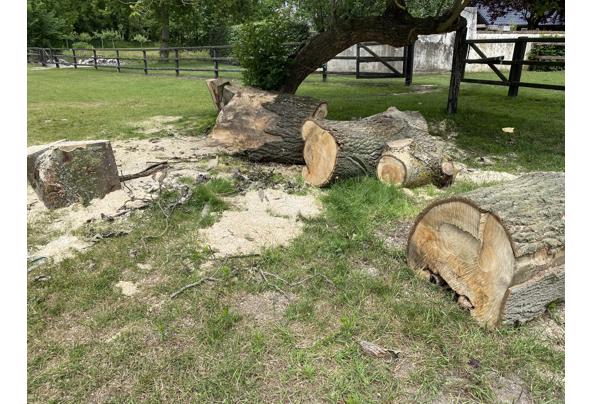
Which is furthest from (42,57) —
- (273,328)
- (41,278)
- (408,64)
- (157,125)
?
(273,328)

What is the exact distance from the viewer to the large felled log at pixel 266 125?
17.2 ft

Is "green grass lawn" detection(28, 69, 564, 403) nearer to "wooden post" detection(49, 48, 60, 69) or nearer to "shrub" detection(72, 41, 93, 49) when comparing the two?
"wooden post" detection(49, 48, 60, 69)

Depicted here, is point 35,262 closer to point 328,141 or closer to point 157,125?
point 328,141

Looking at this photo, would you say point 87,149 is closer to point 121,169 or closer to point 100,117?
point 121,169

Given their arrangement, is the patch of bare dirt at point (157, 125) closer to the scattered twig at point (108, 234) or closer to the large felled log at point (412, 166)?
the scattered twig at point (108, 234)

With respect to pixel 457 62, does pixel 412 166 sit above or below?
below

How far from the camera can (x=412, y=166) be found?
14.3ft

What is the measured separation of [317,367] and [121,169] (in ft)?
12.4

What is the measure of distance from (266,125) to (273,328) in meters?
3.57

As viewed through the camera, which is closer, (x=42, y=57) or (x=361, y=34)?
(x=361, y=34)

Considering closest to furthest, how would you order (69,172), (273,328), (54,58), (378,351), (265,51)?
1. (378,351)
2. (273,328)
3. (69,172)
4. (265,51)
5. (54,58)

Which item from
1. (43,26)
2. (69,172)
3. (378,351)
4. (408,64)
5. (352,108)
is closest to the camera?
(378,351)

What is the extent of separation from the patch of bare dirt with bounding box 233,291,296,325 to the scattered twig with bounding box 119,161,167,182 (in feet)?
8.37

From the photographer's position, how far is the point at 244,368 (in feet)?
6.74
